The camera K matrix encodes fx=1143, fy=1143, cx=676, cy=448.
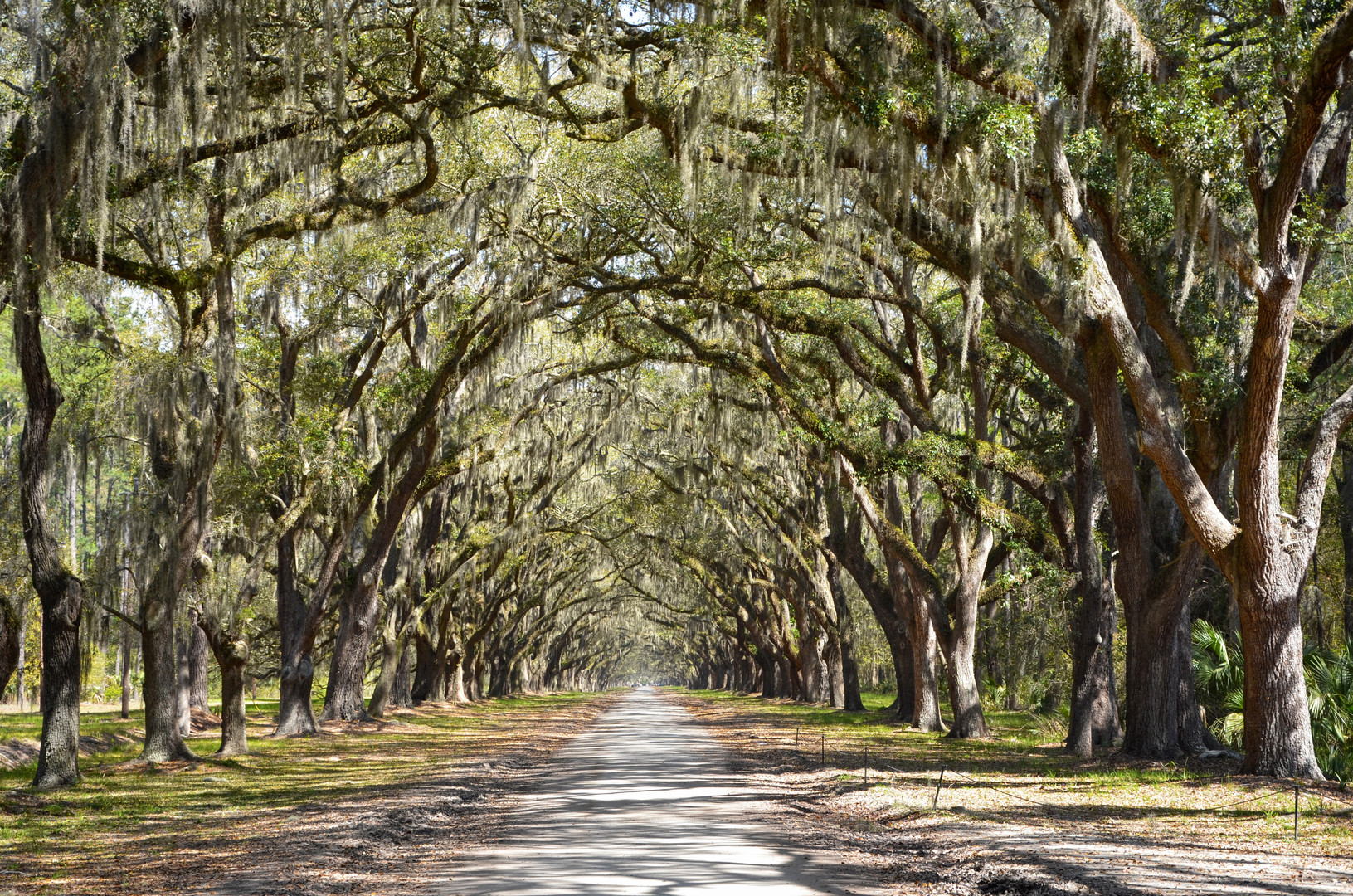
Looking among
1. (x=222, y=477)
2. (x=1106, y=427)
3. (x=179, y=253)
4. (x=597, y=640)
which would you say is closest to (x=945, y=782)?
(x=1106, y=427)

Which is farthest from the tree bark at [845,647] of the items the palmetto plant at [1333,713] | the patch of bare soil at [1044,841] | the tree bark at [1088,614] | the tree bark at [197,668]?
the patch of bare soil at [1044,841]

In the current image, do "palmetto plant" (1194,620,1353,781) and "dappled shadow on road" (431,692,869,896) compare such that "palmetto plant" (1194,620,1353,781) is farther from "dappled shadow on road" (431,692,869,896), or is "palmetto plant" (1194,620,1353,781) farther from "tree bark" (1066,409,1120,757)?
"dappled shadow on road" (431,692,869,896)

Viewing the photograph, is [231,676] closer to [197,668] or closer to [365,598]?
[365,598]

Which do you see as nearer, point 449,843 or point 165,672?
point 449,843

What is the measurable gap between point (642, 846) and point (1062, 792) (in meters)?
5.55

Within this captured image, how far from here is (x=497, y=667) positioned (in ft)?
162

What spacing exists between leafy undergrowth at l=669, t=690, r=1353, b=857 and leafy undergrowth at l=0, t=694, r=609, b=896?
3996 mm

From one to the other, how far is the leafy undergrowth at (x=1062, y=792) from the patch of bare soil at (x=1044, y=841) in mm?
32

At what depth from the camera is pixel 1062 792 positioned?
11.5m

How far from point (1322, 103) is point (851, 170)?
4.55 meters

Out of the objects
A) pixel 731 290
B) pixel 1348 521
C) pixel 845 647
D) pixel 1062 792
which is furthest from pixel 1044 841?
pixel 845 647

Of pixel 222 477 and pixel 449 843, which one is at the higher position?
pixel 222 477

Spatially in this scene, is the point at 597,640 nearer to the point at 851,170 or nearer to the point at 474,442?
the point at 474,442

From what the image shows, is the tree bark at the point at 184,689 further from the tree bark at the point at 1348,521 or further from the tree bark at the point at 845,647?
the tree bark at the point at 1348,521
